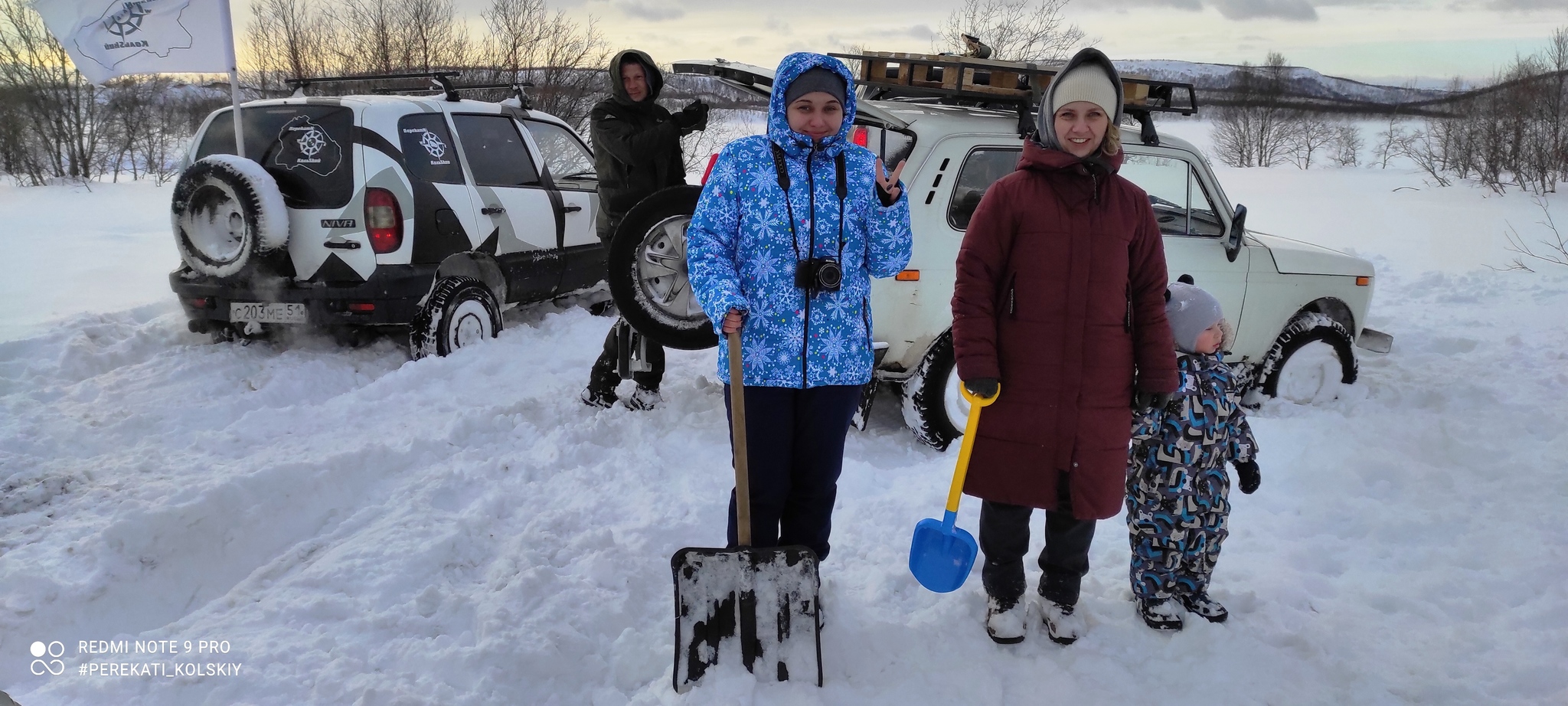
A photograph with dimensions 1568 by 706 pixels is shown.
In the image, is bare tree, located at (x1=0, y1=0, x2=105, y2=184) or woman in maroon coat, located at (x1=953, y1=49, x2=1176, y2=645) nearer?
woman in maroon coat, located at (x1=953, y1=49, x2=1176, y2=645)

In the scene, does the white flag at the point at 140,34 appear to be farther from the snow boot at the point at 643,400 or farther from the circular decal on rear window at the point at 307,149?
the snow boot at the point at 643,400

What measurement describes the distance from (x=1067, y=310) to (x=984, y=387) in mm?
340

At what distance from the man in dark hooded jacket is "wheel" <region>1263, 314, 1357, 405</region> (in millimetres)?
3764

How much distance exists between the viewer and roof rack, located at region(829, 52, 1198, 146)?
13.7 ft

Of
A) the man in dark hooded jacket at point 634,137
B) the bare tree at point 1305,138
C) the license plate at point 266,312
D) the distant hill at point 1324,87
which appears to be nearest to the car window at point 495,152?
the license plate at point 266,312

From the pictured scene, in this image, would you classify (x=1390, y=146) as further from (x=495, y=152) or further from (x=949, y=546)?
(x=949, y=546)

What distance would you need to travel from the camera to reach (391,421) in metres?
4.49

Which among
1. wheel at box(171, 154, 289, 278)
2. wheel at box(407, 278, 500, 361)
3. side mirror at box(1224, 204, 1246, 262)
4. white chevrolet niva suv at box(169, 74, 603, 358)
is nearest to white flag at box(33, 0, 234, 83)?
white chevrolet niva suv at box(169, 74, 603, 358)

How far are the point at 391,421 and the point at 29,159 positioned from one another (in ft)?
56.9

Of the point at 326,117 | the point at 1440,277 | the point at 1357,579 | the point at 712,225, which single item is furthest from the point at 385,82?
the point at 1440,277

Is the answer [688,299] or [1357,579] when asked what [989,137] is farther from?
[1357,579]

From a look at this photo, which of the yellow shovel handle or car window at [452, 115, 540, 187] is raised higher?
car window at [452, 115, 540, 187]

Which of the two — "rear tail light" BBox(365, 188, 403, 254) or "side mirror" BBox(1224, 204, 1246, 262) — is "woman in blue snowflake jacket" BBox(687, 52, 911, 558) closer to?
"side mirror" BBox(1224, 204, 1246, 262)

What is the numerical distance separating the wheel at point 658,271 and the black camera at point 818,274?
1621 mm
